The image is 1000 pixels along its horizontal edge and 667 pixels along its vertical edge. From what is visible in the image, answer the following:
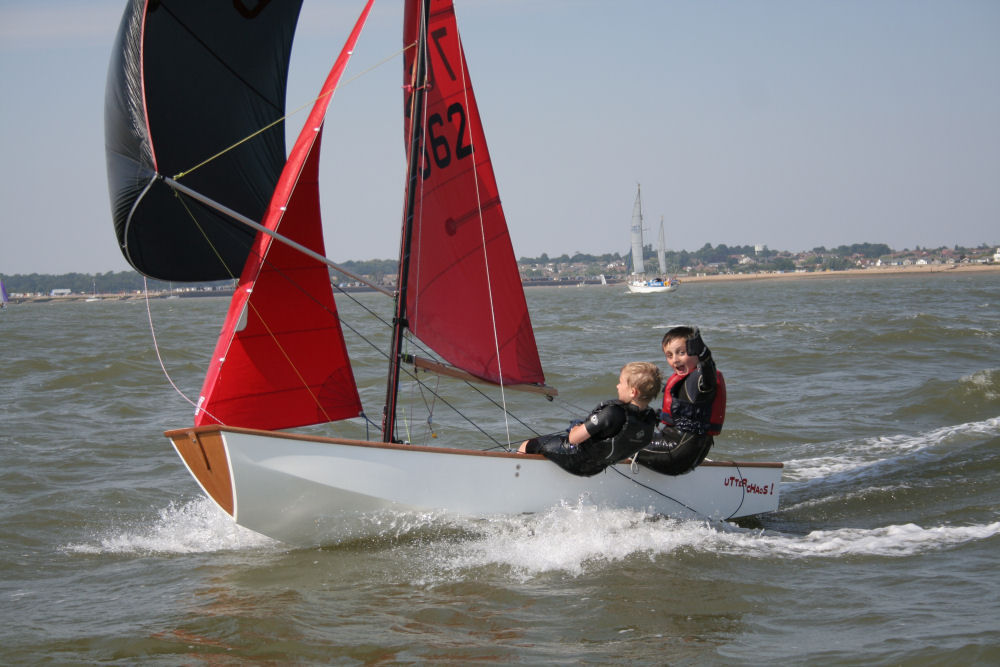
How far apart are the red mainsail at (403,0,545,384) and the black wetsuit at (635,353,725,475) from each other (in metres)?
1.06

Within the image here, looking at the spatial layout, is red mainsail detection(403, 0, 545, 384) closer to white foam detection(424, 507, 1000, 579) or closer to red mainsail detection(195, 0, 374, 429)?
red mainsail detection(195, 0, 374, 429)

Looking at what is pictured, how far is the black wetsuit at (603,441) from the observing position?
200 inches

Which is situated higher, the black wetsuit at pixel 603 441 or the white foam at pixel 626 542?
the black wetsuit at pixel 603 441

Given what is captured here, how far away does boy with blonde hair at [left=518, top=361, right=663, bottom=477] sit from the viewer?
16.6 ft

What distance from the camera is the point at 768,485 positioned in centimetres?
616

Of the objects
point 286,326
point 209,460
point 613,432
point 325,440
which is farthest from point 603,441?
point 209,460

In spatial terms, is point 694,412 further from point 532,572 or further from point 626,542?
point 532,572

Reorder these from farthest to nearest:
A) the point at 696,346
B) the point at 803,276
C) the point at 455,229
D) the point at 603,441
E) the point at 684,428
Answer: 1. the point at 803,276
2. the point at 455,229
3. the point at 684,428
4. the point at 603,441
5. the point at 696,346

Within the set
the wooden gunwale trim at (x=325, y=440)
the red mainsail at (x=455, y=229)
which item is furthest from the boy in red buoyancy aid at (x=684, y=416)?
the red mainsail at (x=455, y=229)

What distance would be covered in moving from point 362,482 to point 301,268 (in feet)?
4.39

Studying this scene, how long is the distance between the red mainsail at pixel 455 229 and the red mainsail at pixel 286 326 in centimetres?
50

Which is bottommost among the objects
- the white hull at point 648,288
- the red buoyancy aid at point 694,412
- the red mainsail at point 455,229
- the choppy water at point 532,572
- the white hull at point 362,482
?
the choppy water at point 532,572

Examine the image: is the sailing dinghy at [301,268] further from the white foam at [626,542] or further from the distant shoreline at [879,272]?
the distant shoreline at [879,272]

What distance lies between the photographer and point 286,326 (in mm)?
5406
